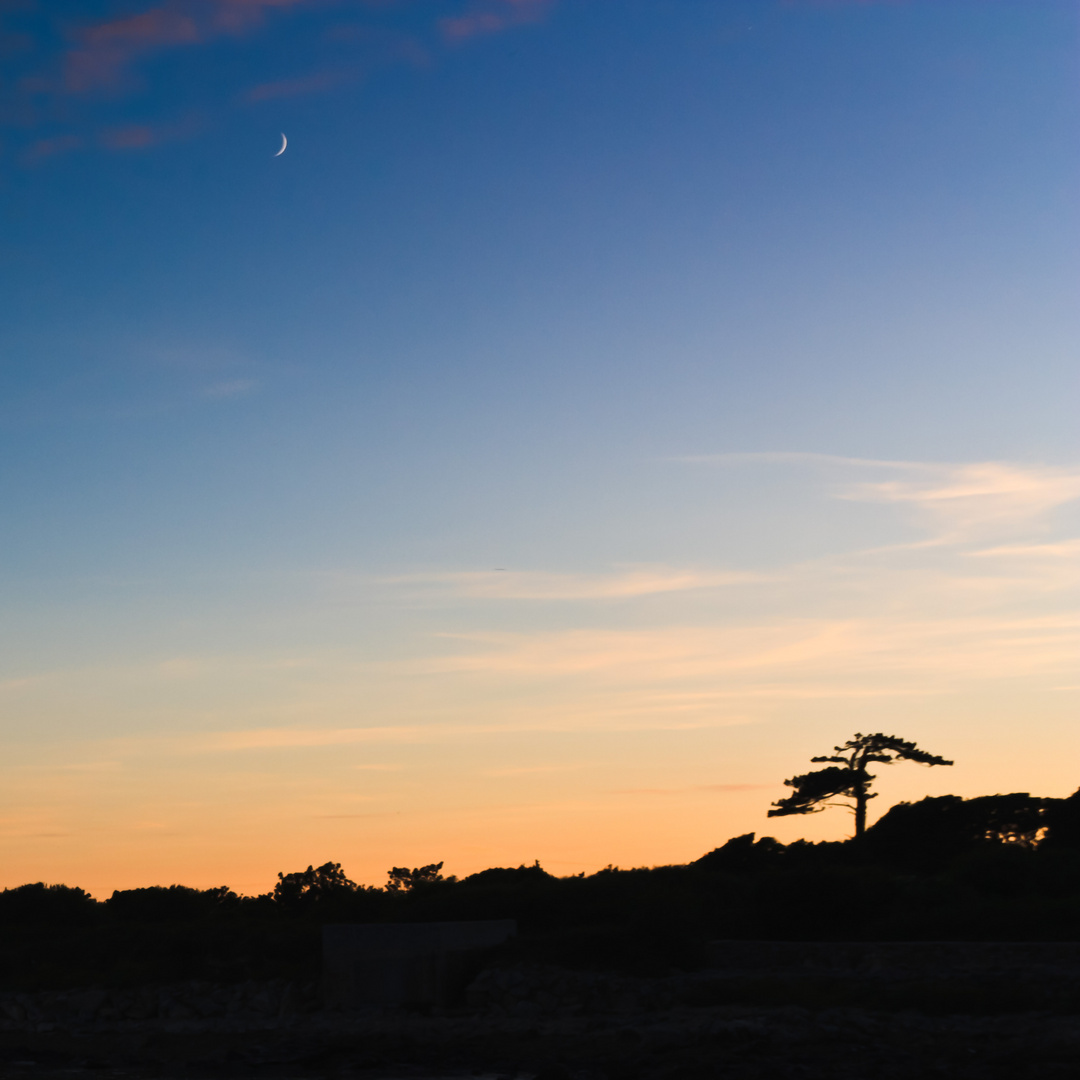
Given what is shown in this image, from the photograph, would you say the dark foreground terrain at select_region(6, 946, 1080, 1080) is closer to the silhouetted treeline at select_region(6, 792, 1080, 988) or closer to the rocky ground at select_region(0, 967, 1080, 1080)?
the rocky ground at select_region(0, 967, 1080, 1080)

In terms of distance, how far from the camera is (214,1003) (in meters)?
32.7

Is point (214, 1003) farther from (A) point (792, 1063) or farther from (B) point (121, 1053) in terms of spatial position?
(A) point (792, 1063)

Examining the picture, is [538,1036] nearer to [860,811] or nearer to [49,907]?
[49,907]

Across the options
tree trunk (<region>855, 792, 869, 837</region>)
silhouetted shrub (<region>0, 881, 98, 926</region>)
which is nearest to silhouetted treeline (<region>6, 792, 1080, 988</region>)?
silhouetted shrub (<region>0, 881, 98, 926</region>)

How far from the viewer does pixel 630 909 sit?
3353cm

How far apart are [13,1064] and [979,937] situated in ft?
70.3

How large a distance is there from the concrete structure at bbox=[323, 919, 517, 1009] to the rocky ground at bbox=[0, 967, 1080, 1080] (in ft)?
1.94

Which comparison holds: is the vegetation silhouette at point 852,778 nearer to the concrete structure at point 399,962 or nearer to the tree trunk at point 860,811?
the tree trunk at point 860,811

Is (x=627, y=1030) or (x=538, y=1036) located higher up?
(x=627, y=1030)

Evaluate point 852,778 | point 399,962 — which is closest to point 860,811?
point 852,778

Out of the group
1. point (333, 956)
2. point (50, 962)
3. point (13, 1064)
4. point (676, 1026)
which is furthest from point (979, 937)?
point (50, 962)

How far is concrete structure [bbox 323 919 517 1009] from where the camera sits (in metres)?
29.2

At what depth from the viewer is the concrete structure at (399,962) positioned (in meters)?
29.2

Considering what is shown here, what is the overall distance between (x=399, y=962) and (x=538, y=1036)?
5.44 meters
